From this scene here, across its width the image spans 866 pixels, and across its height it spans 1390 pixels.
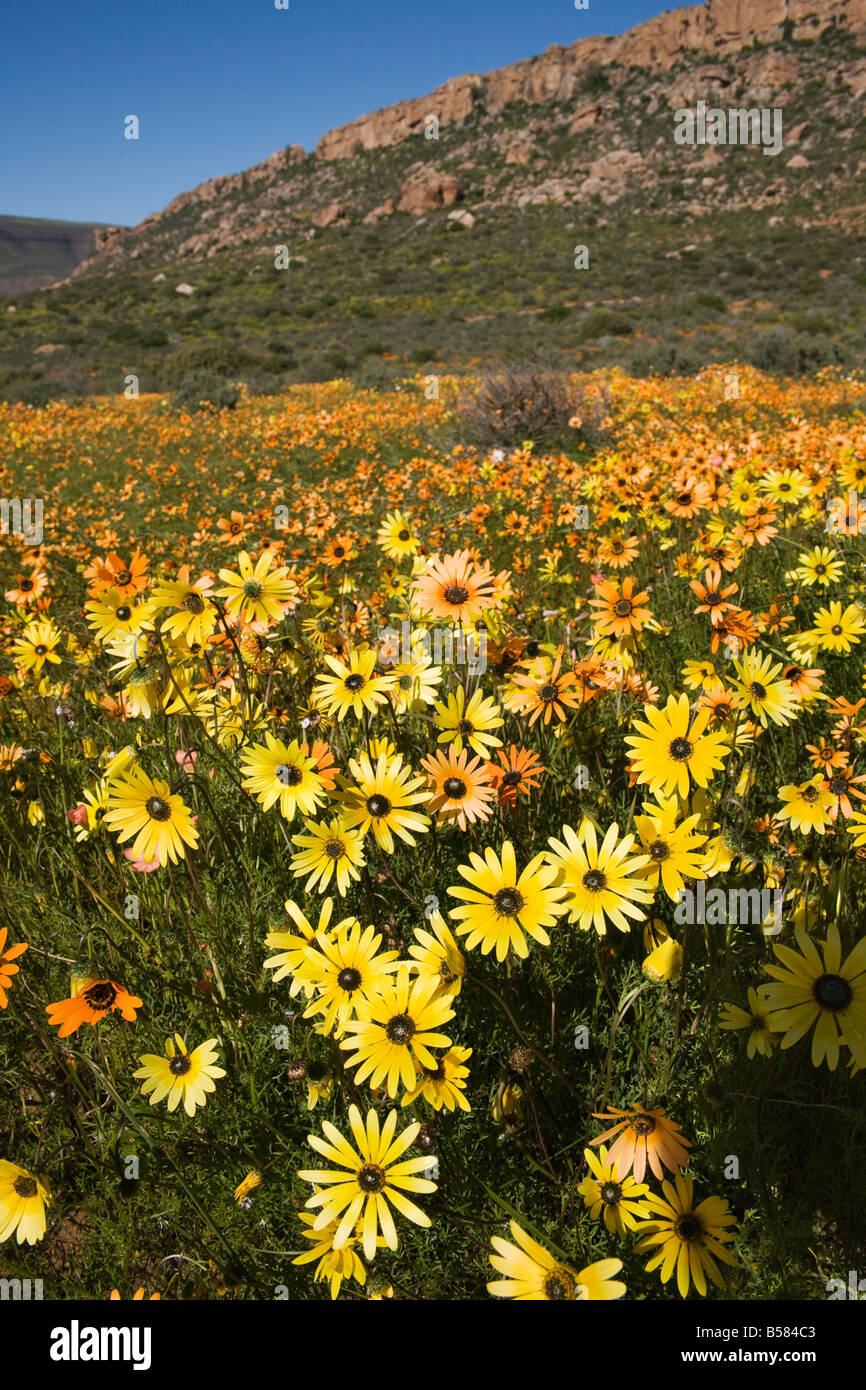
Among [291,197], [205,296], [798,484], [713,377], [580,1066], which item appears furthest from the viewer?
[291,197]

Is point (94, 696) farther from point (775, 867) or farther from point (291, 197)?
point (291, 197)

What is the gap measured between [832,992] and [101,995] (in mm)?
1411

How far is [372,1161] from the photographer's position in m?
1.20

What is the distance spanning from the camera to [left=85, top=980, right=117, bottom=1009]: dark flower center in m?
1.40

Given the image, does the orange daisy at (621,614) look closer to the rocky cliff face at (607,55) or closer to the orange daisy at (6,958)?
the orange daisy at (6,958)

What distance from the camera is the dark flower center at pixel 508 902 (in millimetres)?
1399

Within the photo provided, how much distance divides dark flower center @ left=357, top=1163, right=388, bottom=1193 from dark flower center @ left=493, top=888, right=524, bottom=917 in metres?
0.49

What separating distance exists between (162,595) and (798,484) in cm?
354

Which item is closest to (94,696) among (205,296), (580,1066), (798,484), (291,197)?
(580,1066)

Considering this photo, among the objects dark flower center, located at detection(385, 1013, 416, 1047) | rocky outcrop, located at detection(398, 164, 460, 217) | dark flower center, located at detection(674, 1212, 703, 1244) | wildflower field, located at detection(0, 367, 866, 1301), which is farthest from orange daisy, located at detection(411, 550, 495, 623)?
rocky outcrop, located at detection(398, 164, 460, 217)

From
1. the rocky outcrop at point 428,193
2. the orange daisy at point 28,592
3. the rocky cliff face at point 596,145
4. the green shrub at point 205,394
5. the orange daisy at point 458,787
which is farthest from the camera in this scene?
the rocky outcrop at point 428,193

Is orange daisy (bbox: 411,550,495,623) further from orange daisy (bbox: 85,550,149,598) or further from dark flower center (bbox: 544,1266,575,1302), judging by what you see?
dark flower center (bbox: 544,1266,575,1302)

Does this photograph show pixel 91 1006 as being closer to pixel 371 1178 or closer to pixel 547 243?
pixel 371 1178

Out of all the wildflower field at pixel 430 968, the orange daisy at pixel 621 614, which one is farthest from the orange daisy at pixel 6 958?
the orange daisy at pixel 621 614
